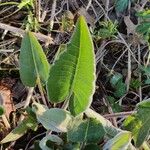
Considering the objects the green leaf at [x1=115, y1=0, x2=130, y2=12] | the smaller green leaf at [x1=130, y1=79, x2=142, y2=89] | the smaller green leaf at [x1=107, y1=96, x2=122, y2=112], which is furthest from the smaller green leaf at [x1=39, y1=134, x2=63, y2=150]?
the green leaf at [x1=115, y1=0, x2=130, y2=12]

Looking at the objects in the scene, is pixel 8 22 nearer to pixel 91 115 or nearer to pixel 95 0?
pixel 95 0

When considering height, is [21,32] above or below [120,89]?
above

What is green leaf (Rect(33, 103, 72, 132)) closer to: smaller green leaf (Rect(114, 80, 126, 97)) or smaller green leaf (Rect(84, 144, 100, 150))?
smaller green leaf (Rect(84, 144, 100, 150))

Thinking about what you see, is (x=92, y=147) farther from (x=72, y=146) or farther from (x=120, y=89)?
(x=120, y=89)

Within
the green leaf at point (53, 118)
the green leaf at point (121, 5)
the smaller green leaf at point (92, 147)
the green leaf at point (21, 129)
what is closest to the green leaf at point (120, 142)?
the smaller green leaf at point (92, 147)

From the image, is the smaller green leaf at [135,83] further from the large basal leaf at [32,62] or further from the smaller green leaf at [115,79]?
the large basal leaf at [32,62]

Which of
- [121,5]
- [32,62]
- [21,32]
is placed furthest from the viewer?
[121,5]

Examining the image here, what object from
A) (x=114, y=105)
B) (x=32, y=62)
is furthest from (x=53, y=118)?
(x=114, y=105)

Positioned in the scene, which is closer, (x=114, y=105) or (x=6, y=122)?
(x=6, y=122)
